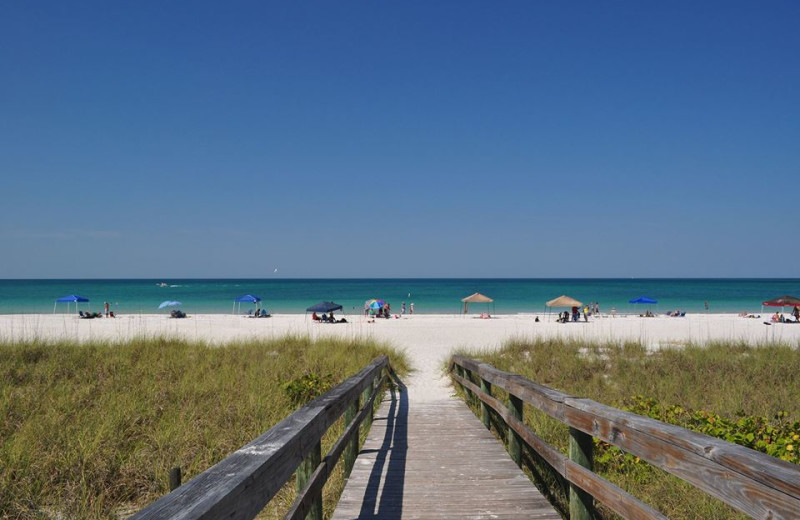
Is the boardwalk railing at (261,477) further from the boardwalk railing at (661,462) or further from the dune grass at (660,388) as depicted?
the dune grass at (660,388)

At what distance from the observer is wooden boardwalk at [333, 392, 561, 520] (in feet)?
11.7

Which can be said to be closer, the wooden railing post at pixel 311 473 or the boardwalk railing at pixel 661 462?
the boardwalk railing at pixel 661 462

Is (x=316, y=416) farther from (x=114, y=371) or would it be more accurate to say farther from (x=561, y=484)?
(x=114, y=371)

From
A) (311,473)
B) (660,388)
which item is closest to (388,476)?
(311,473)

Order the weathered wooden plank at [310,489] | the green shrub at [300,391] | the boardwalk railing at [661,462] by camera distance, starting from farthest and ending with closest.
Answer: the green shrub at [300,391], the weathered wooden plank at [310,489], the boardwalk railing at [661,462]

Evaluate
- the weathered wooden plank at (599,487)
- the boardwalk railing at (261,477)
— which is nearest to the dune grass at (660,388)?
the weathered wooden plank at (599,487)

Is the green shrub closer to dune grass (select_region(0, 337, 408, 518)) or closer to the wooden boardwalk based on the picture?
dune grass (select_region(0, 337, 408, 518))

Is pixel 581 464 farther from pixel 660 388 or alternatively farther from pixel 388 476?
pixel 660 388

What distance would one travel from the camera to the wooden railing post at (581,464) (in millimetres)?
3102

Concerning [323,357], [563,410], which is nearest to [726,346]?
[323,357]

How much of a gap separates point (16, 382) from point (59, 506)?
18.7ft

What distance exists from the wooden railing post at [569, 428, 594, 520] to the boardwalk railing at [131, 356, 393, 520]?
159cm

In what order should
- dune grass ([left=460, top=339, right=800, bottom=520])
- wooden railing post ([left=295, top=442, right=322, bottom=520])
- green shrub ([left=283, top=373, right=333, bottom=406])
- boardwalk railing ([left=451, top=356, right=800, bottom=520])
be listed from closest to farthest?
boardwalk railing ([left=451, top=356, right=800, bottom=520])
wooden railing post ([left=295, top=442, right=322, bottom=520])
dune grass ([left=460, top=339, right=800, bottom=520])
green shrub ([left=283, top=373, right=333, bottom=406])

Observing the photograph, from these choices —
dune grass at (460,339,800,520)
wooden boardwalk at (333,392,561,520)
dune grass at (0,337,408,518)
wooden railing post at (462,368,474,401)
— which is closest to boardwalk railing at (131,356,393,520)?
wooden boardwalk at (333,392,561,520)
